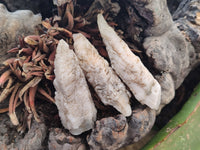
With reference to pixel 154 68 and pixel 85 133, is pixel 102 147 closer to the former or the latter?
pixel 85 133

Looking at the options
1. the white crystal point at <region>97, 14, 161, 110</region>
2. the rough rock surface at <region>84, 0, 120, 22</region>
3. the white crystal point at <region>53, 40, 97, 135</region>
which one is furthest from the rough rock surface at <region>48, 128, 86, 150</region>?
the rough rock surface at <region>84, 0, 120, 22</region>

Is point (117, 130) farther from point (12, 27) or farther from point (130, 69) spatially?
point (12, 27)

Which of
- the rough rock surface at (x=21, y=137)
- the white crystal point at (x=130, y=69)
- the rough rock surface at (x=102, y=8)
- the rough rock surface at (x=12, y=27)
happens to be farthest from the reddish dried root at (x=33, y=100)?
the rough rock surface at (x=102, y=8)

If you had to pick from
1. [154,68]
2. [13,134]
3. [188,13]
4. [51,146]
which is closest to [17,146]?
[13,134]

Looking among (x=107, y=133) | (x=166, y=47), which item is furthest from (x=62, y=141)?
(x=166, y=47)

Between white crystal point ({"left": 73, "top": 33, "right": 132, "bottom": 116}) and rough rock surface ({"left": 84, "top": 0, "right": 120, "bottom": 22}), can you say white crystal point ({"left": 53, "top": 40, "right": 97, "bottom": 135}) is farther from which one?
rough rock surface ({"left": 84, "top": 0, "right": 120, "bottom": 22})

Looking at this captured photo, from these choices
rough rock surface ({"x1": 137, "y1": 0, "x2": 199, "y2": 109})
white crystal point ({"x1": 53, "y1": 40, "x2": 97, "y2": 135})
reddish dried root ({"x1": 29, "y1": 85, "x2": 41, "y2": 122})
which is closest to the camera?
white crystal point ({"x1": 53, "y1": 40, "x2": 97, "y2": 135})

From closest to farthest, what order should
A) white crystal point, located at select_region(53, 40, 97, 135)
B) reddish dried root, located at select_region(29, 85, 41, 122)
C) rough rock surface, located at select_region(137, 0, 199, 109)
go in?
1. white crystal point, located at select_region(53, 40, 97, 135)
2. reddish dried root, located at select_region(29, 85, 41, 122)
3. rough rock surface, located at select_region(137, 0, 199, 109)

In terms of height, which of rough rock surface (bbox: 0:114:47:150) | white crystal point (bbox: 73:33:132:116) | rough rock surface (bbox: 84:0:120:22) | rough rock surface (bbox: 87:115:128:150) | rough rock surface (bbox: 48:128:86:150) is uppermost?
rough rock surface (bbox: 84:0:120:22)
